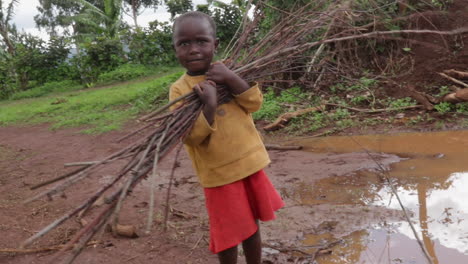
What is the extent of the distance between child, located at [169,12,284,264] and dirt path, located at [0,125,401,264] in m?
0.53

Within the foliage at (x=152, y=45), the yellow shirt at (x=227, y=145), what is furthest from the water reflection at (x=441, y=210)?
the foliage at (x=152, y=45)

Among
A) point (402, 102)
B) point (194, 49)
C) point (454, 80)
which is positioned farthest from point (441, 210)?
point (454, 80)

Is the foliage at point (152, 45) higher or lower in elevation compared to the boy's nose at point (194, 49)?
higher

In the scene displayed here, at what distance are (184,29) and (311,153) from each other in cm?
286

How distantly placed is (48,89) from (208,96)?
1434 centimetres

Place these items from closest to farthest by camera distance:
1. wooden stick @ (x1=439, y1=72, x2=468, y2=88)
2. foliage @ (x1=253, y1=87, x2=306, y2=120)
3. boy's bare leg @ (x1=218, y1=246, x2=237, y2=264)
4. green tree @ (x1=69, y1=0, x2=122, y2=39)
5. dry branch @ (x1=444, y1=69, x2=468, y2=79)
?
boy's bare leg @ (x1=218, y1=246, x2=237, y2=264) < wooden stick @ (x1=439, y1=72, x2=468, y2=88) < dry branch @ (x1=444, y1=69, x2=468, y2=79) < foliage @ (x1=253, y1=87, x2=306, y2=120) < green tree @ (x1=69, y1=0, x2=122, y2=39)

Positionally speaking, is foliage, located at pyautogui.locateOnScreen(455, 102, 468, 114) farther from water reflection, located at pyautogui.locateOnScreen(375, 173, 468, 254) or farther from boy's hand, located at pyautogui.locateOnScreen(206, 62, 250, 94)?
boy's hand, located at pyautogui.locateOnScreen(206, 62, 250, 94)

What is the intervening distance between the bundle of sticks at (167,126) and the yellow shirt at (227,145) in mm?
85

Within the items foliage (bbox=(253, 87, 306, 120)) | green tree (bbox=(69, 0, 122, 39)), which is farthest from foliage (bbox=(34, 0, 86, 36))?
foliage (bbox=(253, 87, 306, 120))

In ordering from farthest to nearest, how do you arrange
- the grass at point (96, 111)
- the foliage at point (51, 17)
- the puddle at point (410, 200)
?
the foliage at point (51, 17) → the grass at point (96, 111) → the puddle at point (410, 200)

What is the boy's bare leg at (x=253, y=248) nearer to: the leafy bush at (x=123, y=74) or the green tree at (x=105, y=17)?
the leafy bush at (x=123, y=74)

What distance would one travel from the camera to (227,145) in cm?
178

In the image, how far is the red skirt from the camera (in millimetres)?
1816

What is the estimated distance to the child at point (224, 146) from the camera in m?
1.69
